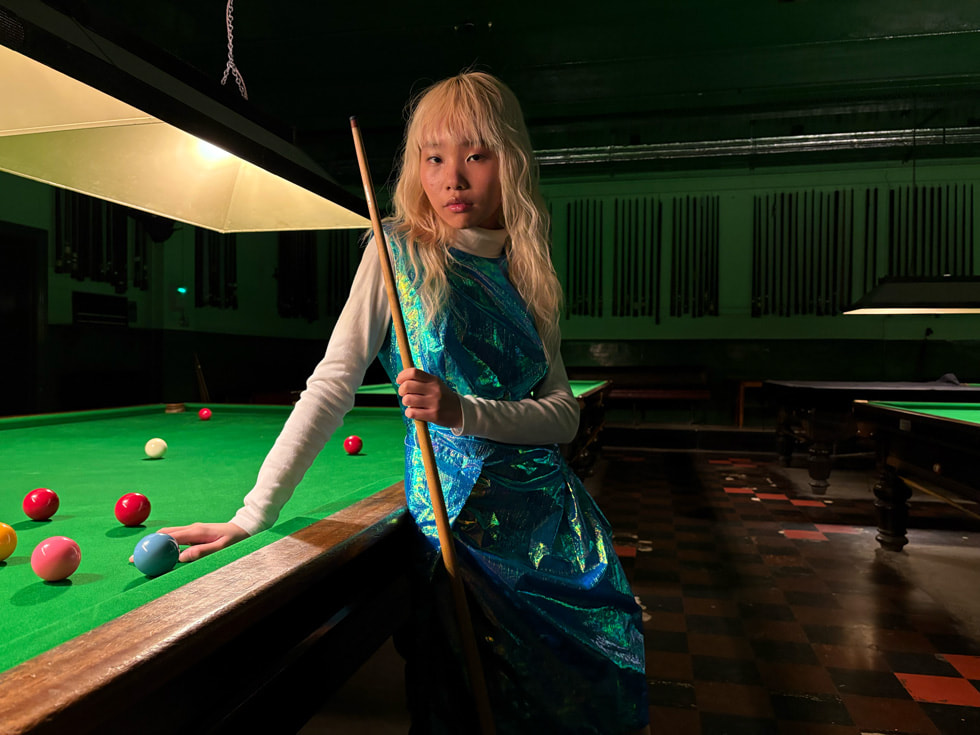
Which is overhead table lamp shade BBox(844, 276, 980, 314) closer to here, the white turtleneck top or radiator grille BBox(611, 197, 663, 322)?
radiator grille BBox(611, 197, 663, 322)

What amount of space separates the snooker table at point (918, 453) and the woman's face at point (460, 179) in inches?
94.5

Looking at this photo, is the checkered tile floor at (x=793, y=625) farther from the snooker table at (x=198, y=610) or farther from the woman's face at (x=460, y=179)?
the woman's face at (x=460, y=179)

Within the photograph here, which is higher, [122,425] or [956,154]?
[956,154]

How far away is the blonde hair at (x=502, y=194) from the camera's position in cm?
121

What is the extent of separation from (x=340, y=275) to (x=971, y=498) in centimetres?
853

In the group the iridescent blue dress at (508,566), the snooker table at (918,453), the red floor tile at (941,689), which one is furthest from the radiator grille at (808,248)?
the iridescent blue dress at (508,566)

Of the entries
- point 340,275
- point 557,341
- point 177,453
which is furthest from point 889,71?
point 340,275

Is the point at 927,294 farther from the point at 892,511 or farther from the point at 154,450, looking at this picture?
the point at 154,450

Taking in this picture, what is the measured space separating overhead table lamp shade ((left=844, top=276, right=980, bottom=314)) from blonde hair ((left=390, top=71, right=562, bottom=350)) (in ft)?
16.1

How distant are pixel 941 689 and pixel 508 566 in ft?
6.73

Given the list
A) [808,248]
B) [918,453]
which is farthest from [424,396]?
[808,248]

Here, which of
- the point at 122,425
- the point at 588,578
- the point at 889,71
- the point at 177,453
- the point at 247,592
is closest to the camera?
the point at 247,592

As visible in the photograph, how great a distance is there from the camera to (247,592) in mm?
794

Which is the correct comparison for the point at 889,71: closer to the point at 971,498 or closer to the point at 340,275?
the point at 971,498
